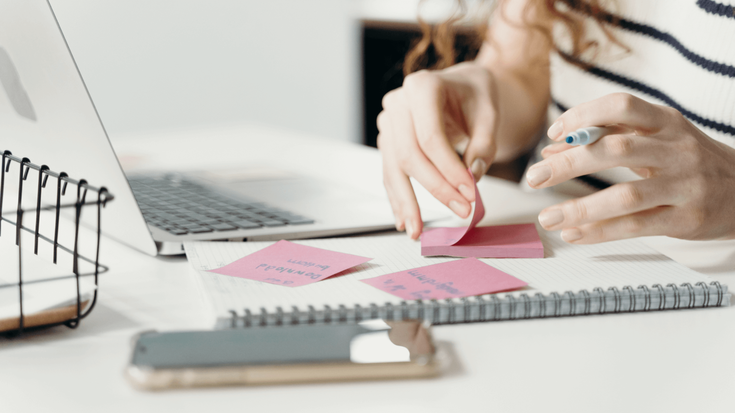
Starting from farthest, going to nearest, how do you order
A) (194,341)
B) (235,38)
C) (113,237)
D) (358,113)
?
(358,113) < (235,38) < (113,237) < (194,341)

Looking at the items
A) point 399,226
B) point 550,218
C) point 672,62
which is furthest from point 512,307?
point 672,62

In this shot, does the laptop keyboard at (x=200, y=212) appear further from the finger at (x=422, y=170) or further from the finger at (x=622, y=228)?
the finger at (x=622, y=228)

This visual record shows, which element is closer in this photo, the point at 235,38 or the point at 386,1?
the point at 386,1

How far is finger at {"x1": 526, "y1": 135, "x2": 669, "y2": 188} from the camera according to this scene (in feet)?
1.67

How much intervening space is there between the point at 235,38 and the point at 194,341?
2936 mm

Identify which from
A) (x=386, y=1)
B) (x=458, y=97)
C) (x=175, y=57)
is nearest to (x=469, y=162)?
(x=458, y=97)

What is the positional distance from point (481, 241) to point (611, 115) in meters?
0.16

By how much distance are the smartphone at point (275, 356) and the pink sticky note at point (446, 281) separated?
0.09 metres

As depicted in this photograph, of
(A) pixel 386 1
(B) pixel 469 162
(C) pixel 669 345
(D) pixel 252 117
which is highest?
(A) pixel 386 1

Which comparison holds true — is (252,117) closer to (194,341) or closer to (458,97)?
(458,97)

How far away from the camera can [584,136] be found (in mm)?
507

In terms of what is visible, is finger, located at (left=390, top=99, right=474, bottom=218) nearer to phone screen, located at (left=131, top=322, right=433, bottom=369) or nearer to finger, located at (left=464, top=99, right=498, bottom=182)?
finger, located at (left=464, top=99, right=498, bottom=182)

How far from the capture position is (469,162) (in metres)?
0.68

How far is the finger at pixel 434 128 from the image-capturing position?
25.7 inches
